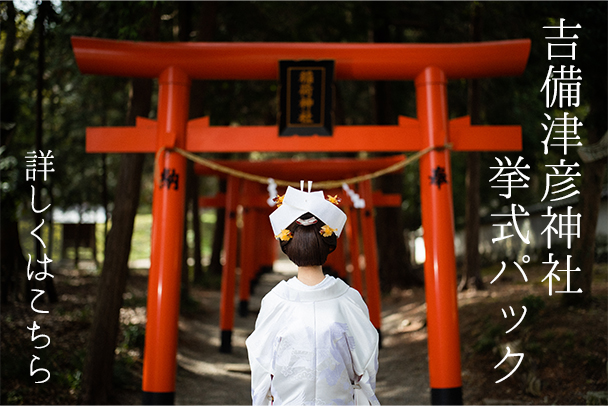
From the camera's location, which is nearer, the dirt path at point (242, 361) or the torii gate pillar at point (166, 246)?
the torii gate pillar at point (166, 246)

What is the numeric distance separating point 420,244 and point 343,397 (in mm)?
20319

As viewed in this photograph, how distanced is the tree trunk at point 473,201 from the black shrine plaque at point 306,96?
16.5 feet

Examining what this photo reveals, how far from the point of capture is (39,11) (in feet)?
21.4

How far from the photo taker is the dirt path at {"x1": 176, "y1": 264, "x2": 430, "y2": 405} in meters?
6.42

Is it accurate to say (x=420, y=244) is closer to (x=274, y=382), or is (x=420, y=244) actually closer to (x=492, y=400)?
(x=492, y=400)

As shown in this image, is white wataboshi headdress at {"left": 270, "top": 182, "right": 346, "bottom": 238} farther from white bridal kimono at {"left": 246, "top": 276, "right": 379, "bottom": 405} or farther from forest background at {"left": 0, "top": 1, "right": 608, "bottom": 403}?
forest background at {"left": 0, "top": 1, "right": 608, "bottom": 403}

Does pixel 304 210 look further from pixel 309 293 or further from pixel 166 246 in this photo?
pixel 166 246

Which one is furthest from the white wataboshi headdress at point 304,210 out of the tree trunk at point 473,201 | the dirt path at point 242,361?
the tree trunk at point 473,201

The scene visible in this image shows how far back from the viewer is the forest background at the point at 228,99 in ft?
19.7

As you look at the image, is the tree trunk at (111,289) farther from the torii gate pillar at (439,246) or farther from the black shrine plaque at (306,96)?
the torii gate pillar at (439,246)

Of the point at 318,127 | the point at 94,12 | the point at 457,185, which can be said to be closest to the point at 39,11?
the point at 94,12

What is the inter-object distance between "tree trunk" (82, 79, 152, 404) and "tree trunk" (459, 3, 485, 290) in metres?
6.35

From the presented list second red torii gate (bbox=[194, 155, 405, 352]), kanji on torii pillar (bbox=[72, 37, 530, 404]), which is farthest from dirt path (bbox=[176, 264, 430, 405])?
kanji on torii pillar (bbox=[72, 37, 530, 404])

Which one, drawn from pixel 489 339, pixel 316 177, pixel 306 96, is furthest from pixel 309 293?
pixel 316 177
